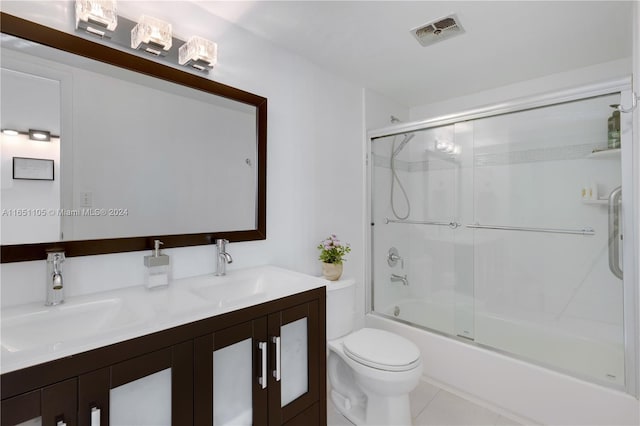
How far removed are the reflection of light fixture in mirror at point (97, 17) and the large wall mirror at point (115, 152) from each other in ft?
0.18

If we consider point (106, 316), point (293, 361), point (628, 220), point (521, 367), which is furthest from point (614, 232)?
point (106, 316)

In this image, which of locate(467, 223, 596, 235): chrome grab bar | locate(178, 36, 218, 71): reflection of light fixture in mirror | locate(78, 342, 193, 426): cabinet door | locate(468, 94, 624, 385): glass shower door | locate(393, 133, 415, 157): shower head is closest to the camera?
locate(78, 342, 193, 426): cabinet door

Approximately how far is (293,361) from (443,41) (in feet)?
6.68

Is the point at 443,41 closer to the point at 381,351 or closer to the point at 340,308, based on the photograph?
the point at 340,308

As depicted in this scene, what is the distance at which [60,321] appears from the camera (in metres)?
1.05

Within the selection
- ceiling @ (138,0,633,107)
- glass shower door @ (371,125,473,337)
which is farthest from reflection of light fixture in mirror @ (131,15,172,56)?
glass shower door @ (371,125,473,337)

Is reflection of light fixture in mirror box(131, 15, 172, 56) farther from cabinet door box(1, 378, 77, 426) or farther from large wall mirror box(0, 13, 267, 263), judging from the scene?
cabinet door box(1, 378, 77, 426)

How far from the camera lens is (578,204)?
1970 mm

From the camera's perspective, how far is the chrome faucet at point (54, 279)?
41.6 inches

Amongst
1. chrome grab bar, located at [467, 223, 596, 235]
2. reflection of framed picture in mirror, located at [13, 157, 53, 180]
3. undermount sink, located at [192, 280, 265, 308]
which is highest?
reflection of framed picture in mirror, located at [13, 157, 53, 180]

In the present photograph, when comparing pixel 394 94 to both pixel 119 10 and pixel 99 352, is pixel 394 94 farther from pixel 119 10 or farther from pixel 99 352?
pixel 99 352

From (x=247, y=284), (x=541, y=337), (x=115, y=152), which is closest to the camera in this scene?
(x=115, y=152)

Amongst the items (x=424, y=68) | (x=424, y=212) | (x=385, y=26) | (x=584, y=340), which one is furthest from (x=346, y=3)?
(x=584, y=340)

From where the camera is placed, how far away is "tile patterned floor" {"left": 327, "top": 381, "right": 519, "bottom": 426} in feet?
5.76
